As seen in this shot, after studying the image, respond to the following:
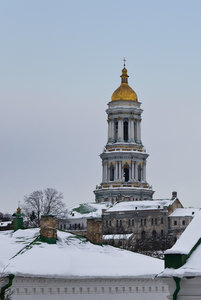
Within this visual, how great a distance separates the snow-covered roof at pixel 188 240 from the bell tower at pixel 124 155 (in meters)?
146

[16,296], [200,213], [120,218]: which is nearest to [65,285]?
[16,296]

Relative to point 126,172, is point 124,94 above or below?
above

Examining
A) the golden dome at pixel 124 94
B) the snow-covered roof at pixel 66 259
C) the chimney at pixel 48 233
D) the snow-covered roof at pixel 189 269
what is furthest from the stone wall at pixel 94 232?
the golden dome at pixel 124 94

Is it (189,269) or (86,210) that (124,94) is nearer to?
(86,210)

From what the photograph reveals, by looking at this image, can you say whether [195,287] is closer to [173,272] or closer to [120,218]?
[173,272]

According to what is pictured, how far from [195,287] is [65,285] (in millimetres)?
15541

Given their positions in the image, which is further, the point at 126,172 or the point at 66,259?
the point at 126,172

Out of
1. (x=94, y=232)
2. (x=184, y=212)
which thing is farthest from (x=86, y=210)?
(x=94, y=232)

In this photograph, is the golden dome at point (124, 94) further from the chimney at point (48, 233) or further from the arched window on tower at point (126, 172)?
the chimney at point (48, 233)

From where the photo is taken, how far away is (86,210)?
516ft

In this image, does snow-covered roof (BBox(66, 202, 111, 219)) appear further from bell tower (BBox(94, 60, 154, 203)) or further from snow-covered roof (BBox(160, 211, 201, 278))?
snow-covered roof (BBox(160, 211, 201, 278))

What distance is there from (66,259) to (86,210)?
417ft

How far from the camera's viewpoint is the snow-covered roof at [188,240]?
14.6m

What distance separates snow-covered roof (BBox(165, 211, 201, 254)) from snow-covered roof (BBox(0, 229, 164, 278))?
13.0 m
